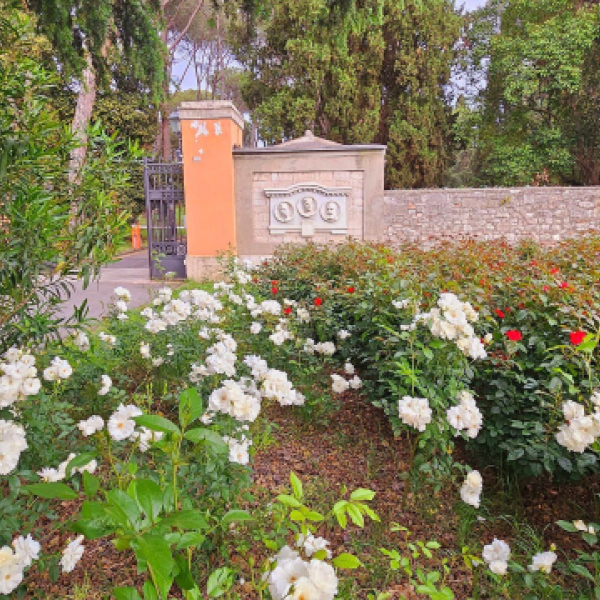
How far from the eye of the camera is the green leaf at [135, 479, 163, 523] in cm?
77

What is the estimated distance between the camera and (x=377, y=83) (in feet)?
46.6

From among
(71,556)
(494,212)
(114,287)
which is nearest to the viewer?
(71,556)

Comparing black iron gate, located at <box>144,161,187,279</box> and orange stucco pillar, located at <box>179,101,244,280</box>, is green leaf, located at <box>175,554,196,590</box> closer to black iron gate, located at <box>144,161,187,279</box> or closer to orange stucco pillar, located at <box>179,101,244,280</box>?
orange stucco pillar, located at <box>179,101,244,280</box>

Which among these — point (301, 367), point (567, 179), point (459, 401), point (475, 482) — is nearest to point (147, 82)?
point (301, 367)

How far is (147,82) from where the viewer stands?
3820mm

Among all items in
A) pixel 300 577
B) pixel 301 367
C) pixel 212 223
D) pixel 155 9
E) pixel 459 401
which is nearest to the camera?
pixel 300 577

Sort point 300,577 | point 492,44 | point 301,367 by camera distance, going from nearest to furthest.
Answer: point 300,577 < point 301,367 < point 492,44

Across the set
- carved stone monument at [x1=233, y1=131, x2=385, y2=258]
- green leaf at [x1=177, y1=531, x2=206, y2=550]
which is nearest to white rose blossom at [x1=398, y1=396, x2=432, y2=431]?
green leaf at [x1=177, y1=531, x2=206, y2=550]

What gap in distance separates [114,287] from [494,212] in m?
7.86

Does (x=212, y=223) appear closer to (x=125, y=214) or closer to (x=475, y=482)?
(x=125, y=214)

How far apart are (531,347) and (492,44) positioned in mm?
14285

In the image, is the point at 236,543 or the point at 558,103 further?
the point at 558,103

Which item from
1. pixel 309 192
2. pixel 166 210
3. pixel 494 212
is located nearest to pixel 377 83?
pixel 494 212

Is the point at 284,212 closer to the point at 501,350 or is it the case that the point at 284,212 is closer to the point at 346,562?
the point at 501,350
